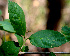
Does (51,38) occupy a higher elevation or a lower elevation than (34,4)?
lower

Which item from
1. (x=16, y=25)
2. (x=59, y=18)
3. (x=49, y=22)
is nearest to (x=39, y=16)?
(x=49, y=22)

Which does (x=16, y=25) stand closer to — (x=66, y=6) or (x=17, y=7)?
(x=17, y=7)

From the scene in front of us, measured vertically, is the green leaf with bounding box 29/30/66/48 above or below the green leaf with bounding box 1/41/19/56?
above

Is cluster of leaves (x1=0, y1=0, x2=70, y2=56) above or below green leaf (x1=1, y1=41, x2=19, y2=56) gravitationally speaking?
above

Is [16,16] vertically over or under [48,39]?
over

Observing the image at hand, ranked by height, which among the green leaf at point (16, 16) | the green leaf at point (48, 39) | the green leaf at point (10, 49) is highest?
the green leaf at point (16, 16)

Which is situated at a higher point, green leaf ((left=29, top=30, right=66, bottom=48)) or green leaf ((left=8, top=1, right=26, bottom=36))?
green leaf ((left=8, top=1, right=26, bottom=36))

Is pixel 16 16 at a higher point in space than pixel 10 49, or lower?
higher

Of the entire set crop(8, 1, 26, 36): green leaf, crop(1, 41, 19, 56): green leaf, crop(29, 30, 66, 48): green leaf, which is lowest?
crop(1, 41, 19, 56): green leaf
